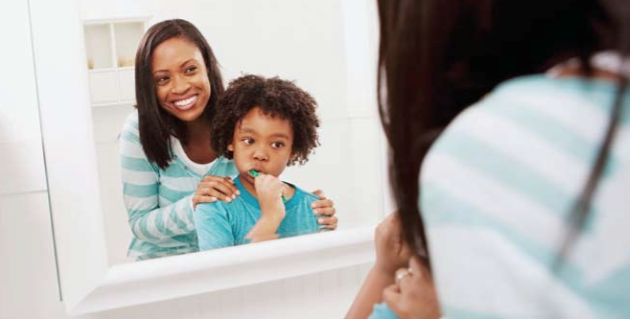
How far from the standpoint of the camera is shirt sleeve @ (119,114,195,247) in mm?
1107

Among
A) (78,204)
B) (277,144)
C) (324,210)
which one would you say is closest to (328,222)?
(324,210)

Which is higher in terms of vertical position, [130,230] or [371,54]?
[371,54]

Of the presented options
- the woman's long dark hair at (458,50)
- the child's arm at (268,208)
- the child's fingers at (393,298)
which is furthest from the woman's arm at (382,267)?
the child's arm at (268,208)

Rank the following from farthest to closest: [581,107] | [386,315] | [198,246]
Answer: [198,246], [386,315], [581,107]

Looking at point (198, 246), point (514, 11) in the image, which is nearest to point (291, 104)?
point (198, 246)

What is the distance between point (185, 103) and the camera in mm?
1136

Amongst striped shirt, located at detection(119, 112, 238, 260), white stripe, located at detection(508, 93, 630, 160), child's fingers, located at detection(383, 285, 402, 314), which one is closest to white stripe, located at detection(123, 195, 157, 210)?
striped shirt, located at detection(119, 112, 238, 260)

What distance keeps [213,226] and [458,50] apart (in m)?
0.80

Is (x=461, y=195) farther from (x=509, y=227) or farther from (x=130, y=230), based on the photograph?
(x=130, y=230)

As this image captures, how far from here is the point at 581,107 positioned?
0.36 m

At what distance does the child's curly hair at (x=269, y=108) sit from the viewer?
1166 millimetres

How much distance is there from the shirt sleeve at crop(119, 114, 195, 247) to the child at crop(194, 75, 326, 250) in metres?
0.03

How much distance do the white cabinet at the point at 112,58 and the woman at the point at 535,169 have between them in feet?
2.40

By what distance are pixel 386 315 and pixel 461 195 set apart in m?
0.31
